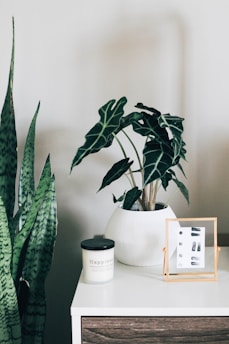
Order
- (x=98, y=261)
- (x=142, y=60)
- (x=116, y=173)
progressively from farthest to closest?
(x=142, y=60) < (x=116, y=173) < (x=98, y=261)

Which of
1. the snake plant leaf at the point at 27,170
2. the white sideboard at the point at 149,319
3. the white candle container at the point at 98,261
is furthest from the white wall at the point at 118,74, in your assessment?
the white sideboard at the point at 149,319

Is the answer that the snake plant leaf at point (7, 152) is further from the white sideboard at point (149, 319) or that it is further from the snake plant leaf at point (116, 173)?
the white sideboard at point (149, 319)

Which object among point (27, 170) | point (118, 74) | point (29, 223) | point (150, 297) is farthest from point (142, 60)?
point (150, 297)

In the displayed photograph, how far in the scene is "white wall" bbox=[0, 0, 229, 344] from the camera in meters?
1.42

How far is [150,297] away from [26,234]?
338mm

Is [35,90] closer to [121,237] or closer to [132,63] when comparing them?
[132,63]

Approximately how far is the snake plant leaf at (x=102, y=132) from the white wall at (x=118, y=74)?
0.87ft

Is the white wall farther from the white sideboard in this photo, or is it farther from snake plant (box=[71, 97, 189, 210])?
the white sideboard

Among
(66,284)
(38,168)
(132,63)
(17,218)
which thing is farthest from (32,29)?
(66,284)

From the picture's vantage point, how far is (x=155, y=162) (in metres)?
1.13

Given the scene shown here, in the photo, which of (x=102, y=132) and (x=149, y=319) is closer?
(x=149, y=319)

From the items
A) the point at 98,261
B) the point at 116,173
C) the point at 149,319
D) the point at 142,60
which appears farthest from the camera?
the point at 142,60

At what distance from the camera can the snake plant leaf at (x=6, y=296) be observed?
1.16 meters

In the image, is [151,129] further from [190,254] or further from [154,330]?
[154,330]
